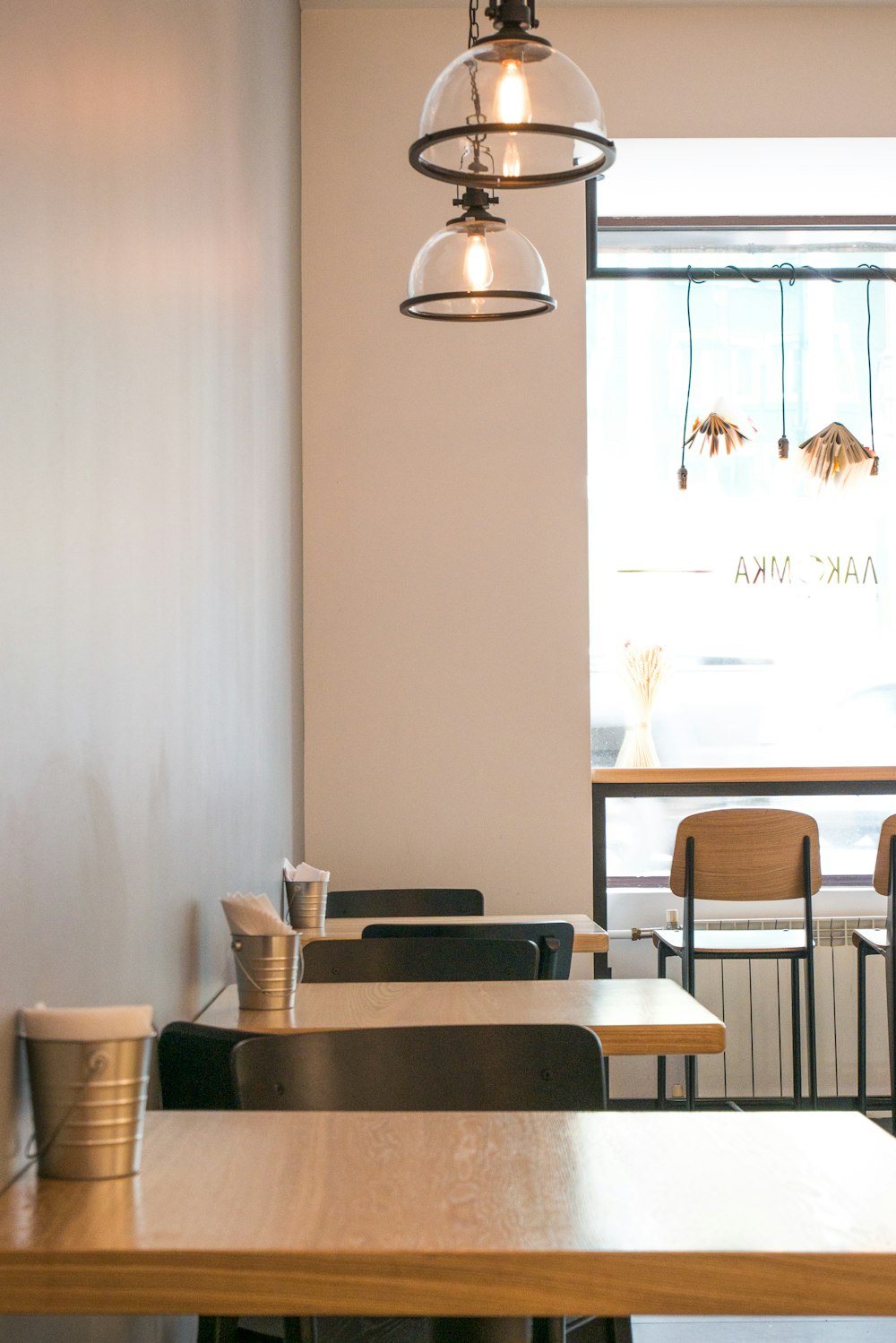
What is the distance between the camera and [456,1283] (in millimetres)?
968

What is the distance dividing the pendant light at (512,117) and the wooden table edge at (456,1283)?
134cm

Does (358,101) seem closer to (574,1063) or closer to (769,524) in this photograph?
(769,524)

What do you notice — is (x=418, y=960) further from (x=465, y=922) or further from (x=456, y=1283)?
(x=456, y=1283)

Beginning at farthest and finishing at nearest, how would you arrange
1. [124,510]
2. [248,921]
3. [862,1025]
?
1. [862,1025]
2. [248,921]
3. [124,510]

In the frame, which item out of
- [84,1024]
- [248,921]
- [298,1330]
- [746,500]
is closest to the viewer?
[84,1024]

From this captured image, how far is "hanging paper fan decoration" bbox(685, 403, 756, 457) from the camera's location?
5027mm

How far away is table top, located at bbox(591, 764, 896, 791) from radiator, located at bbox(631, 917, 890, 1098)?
61cm

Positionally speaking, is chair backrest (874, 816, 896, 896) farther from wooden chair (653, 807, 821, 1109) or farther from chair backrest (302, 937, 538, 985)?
chair backrest (302, 937, 538, 985)

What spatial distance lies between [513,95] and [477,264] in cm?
65

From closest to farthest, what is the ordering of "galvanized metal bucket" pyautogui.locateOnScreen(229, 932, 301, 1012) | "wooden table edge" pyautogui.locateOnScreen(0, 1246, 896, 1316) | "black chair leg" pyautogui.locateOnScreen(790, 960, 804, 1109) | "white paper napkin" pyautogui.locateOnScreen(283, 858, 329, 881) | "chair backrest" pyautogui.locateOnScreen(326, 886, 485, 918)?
"wooden table edge" pyautogui.locateOnScreen(0, 1246, 896, 1316) → "galvanized metal bucket" pyautogui.locateOnScreen(229, 932, 301, 1012) → "white paper napkin" pyautogui.locateOnScreen(283, 858, 329, 881) → "chair backrest" pyautogui.locateOnScreen(326, 886, 485, 918) → "black chair leg" pyautogui.locateOnScreen(790, 960, 804, 1109)

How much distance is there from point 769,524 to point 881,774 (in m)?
1.32

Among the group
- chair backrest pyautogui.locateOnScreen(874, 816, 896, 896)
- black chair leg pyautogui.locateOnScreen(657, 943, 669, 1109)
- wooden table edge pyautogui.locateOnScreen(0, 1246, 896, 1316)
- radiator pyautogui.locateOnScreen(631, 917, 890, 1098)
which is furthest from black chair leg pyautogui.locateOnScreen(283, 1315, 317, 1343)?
radiator pyautogui.locateOnScreen(631, 917, 890, 1098)

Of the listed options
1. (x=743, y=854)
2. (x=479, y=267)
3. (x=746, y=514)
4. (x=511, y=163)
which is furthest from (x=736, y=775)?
(x=511, y=163)

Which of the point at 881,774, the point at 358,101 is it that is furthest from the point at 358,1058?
the point at 358,101
